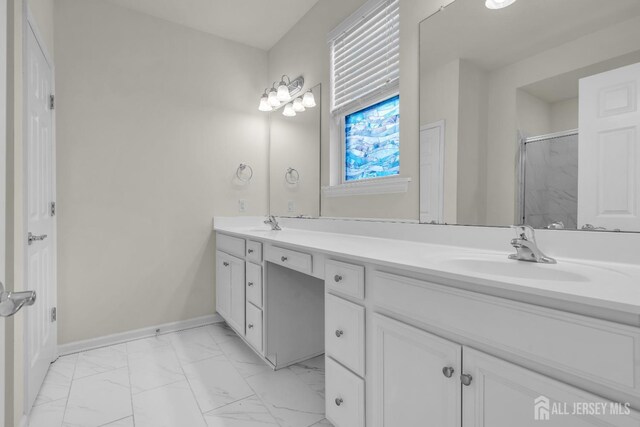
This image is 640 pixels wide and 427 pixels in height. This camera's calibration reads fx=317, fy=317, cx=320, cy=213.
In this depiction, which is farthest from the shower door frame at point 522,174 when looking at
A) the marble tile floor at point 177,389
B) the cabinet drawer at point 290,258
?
the marble tile floor at point 177,389

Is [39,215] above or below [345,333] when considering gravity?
above

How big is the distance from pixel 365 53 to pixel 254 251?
1.42 metres

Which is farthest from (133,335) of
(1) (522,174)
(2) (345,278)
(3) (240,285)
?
(1) (522,174)

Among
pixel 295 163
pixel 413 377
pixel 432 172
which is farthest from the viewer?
pixel 295 163

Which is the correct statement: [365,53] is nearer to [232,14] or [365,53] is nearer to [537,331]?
[232,14]

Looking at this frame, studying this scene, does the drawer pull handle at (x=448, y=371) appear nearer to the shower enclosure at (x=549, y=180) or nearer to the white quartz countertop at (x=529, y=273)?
the white quartz countertop at (x=529, y=273)

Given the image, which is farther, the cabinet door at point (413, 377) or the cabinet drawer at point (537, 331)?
the cabinet door at point (413, 377)

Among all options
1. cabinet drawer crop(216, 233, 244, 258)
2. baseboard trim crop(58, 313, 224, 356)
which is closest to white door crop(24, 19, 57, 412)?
baseboard trim crop(58, 313, 224, 356)

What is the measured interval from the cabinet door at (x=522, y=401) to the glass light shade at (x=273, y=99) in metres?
2.39

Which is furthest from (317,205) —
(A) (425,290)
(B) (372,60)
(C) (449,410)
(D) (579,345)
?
(D) (579,345)

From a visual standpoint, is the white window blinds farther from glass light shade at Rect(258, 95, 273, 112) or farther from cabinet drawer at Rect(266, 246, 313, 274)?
cabinet drawer at Rect(266, 246, 313, 274)

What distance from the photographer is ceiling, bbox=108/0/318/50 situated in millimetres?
2379

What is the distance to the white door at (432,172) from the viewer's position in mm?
1542

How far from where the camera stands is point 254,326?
1990 mm
